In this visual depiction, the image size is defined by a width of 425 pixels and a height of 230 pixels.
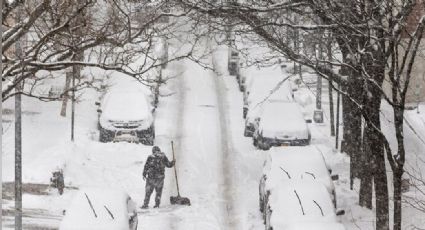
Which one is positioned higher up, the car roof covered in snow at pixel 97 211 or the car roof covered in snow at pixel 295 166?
the car roof covered in snow at pixel 295 166

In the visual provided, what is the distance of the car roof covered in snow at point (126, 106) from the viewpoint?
23.6 m

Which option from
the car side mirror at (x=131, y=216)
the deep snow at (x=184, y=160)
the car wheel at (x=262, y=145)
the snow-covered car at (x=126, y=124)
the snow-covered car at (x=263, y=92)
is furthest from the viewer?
the snow-covered car at (x=263, y=92)

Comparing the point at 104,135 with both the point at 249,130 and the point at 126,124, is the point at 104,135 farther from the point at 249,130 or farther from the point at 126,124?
the point at 249,130

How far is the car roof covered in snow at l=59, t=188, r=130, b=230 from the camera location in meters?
11.7

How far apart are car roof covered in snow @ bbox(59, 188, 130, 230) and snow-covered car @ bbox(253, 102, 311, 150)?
10674 millimetres

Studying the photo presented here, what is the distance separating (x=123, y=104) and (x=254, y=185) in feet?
20.9

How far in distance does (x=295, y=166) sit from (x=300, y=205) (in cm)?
354

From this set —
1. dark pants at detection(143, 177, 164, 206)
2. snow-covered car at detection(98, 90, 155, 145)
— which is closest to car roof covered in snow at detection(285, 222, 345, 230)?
dark pants at detection(143, 177, 164, 206)

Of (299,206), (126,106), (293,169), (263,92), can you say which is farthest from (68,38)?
(263,92)

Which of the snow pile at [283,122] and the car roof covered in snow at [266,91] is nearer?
the snow pile at [283,122]

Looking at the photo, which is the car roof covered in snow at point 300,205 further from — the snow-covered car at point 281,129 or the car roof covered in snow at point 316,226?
the snow-covered car at point 281,129

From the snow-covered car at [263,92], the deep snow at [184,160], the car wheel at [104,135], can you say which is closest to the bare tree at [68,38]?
the deep snow at [184,160]

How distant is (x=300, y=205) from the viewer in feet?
43.4

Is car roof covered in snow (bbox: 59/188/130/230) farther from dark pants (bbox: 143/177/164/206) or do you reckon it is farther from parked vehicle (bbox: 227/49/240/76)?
parked vehicle (bbox: 227/49/240/76)
